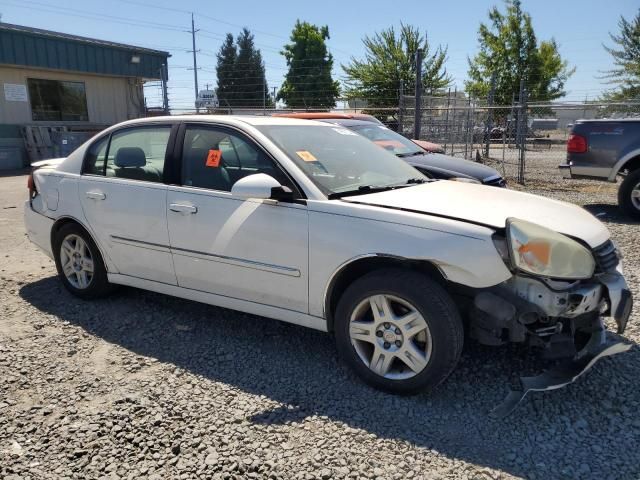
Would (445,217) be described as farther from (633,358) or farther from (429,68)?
(429,68)

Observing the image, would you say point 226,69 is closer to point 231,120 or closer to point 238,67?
point 238,67

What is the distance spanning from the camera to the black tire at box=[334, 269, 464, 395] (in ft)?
9.23

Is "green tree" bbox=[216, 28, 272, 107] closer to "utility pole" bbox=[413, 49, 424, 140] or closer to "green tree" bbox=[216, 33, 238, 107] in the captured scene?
"green tree" bbox=[216, 33, 238, 107]

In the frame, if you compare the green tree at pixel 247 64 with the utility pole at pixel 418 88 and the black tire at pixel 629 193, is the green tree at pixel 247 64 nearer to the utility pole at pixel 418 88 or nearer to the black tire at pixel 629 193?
the utility pole at pixel 418 88

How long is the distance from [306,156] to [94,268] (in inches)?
85.2

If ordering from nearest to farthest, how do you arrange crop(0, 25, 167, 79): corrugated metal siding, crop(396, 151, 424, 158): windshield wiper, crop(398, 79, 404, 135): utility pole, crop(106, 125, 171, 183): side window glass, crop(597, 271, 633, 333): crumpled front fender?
crop(597, 271, 633, 333): crumpled front fender < crop(106, 125, 171, 183): side window glass < crop(396, 151, 424, 158): windshield wiper < crop(398, 79, 404, 135): utility pole < crop(0, 25, 167, 79): corrugated metal siding

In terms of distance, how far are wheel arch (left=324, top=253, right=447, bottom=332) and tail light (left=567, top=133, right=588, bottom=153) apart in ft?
21.2

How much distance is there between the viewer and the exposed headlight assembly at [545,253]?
8.98 ft

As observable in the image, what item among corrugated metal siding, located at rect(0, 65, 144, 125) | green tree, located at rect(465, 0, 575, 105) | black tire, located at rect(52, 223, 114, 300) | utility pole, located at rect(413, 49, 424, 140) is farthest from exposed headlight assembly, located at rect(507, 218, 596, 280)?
Result: green tree, located at rect(465, 0, 575, 105)

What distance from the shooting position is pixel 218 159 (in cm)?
371

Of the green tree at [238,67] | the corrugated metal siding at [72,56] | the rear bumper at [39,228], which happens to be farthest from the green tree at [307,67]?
the rear bumper at [39,228]

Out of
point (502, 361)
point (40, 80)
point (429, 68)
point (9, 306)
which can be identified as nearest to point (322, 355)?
point (502, 361)

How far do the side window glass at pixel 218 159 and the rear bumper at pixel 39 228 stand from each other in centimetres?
168

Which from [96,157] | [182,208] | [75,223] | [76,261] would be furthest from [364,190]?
[76,261]
